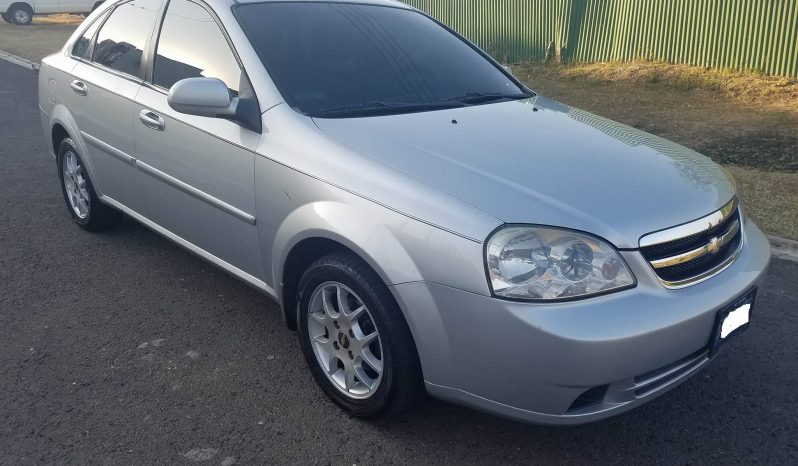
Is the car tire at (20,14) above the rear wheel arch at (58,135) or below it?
below

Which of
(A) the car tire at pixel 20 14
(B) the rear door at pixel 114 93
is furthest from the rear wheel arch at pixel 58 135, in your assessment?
(A) the car tire at pixel 20 14

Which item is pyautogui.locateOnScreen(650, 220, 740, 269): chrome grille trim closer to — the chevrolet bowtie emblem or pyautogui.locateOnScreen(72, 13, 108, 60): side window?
the chevrolet bowtie emblem

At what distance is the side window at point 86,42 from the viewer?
516 cm

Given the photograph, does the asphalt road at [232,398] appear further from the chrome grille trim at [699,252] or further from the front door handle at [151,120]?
the front door handle at [151,120]

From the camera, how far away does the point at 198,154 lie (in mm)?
3793

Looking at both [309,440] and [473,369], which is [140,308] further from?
[473,369]

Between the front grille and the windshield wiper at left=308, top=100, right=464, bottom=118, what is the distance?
1388 millimetres

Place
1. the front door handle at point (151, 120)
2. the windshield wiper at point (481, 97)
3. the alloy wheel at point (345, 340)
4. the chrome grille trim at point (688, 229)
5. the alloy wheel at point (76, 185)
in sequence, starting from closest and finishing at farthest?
the chrome grille trim at point (688, 229), the alloy wheel at point (345, 340), the windshield wiper at point (481, 97), the front door handle at point (151, 120), the alloy wheel at point (76, 185)

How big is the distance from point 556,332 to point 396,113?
1.47m

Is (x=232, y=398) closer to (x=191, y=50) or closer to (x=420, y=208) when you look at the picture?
(x=420, y=208)

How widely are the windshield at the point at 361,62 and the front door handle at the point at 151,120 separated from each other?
71 cm

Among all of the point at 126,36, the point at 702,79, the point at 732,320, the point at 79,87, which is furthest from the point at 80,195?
the point at 702,79

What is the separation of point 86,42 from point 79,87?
0.47 metres

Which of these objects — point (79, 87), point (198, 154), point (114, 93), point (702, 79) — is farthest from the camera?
point (702, 79)
